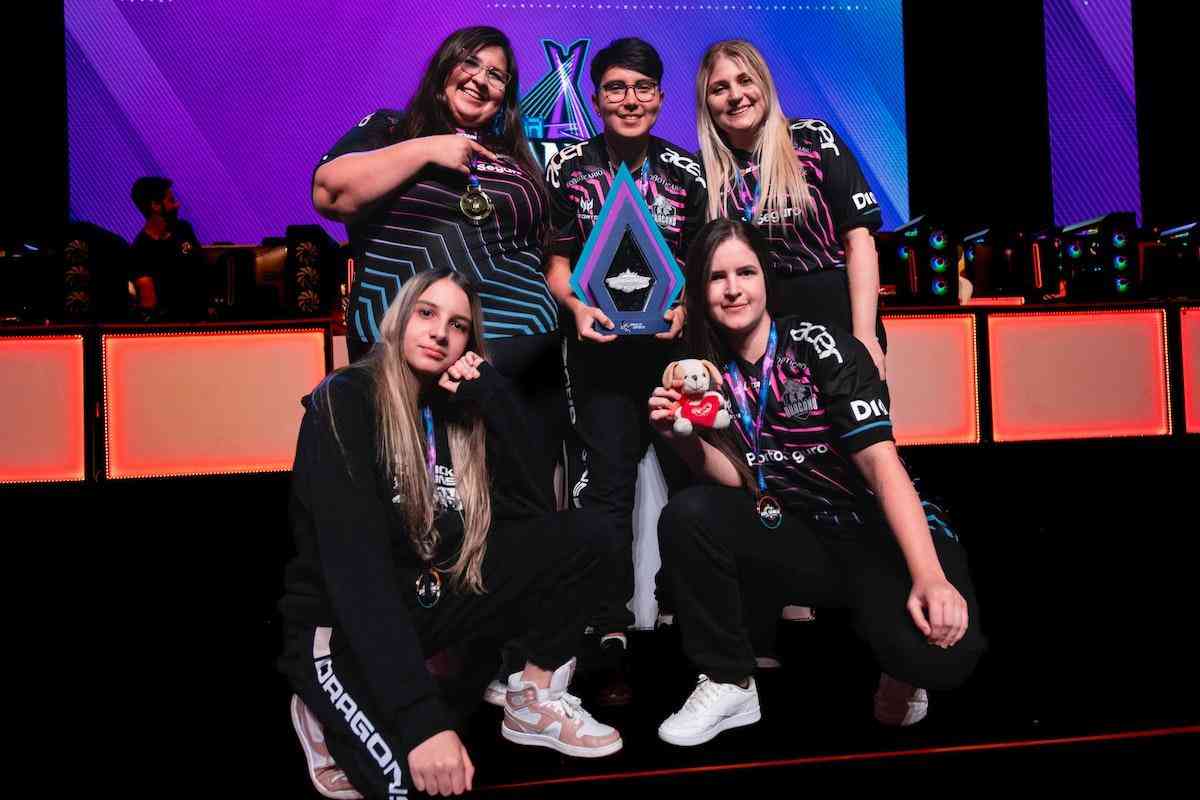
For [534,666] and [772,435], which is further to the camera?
[772,435]

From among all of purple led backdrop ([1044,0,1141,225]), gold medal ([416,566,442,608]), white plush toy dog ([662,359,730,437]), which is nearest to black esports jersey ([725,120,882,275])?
white plush toy dog ([662,359,730,437])

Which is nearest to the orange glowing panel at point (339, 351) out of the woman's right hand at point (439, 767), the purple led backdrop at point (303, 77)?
the purple led backdrop at point (303, 77)

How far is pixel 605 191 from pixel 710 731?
52.2 inches

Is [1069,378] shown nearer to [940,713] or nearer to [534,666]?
[940,713]

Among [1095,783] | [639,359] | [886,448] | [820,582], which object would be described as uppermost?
[639,359]

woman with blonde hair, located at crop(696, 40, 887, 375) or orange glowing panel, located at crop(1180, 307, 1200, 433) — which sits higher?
woman with blonde hair, located at crop(696, 40, 887, 375)

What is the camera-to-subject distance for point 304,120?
Answer: 543 cm

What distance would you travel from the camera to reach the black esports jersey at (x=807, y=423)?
2.04m

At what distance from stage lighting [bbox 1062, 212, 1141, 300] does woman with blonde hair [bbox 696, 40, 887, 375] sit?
9.54 ft

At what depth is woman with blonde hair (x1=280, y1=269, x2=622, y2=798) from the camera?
1.57 meters

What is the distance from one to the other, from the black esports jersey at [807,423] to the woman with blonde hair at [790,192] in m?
0.33

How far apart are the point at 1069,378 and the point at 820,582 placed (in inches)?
120

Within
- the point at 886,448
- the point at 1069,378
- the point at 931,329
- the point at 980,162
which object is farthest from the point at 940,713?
the point at 980,162

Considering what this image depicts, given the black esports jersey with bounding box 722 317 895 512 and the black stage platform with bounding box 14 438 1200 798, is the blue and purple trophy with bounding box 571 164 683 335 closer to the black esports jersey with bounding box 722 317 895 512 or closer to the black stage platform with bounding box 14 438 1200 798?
the black esports jersey with bounding box 722 317 895 512
